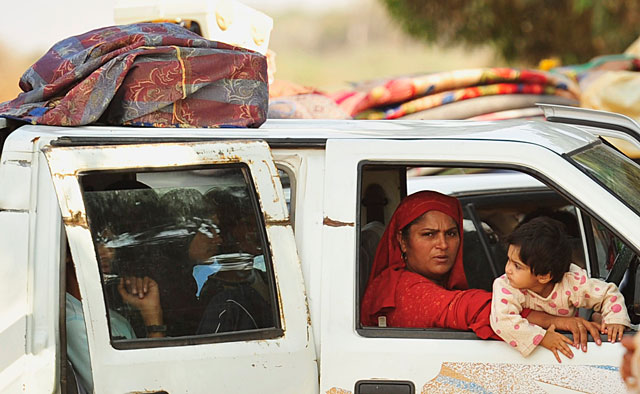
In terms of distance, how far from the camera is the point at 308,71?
94.5 ft

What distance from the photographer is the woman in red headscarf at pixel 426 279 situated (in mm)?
2639

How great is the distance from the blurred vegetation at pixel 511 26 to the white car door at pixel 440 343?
564 inches

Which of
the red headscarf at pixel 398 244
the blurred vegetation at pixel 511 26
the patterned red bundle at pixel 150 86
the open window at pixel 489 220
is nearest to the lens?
the patterned red bundle at pixel 150 86

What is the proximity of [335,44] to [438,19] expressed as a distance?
18.4 metres

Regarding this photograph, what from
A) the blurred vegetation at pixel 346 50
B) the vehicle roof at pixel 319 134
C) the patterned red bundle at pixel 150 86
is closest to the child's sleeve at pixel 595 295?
the vehicle roof at pixel 319 134

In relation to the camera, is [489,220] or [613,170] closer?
[613,170]

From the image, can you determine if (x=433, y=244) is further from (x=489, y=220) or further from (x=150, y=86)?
(x=489, y=220)

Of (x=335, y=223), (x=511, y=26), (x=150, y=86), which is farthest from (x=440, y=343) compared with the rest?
(x=511, y=26)

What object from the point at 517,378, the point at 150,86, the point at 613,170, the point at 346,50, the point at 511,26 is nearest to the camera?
the point at 517,378

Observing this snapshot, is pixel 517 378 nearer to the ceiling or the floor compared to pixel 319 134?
nearer to the floor

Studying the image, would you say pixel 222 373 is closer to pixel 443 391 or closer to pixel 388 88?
pixel 443 391

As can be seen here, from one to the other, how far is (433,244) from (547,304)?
536 mm

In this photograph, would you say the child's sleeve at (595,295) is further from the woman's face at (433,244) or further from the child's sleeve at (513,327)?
the woman's face at (433,244)

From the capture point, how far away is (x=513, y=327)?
2.50m
